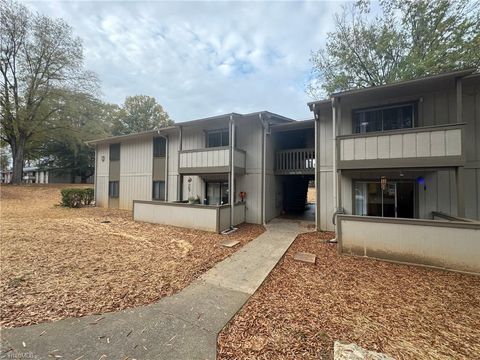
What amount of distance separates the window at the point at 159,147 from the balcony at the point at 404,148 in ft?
34.5

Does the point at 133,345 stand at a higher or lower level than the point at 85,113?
lower

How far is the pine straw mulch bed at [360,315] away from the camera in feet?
8.72

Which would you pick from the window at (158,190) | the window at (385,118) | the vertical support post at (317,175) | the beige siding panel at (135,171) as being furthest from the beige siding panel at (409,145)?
the beige siding panel at (135,171)

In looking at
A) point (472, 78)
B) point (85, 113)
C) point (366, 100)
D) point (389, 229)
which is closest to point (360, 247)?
point (389, 229)

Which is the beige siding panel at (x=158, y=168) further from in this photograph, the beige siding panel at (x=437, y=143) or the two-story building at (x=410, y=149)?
the beige siding panel at (x=437, y=143)

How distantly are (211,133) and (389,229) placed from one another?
9484 mm

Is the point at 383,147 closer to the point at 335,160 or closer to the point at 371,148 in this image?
the point at 371,148

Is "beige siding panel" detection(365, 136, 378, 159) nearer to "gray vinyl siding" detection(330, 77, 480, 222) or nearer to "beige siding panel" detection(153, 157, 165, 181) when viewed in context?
"gray vinyl siding" detection(330, 77, 480, 222)

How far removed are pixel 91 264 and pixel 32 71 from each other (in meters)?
24.0

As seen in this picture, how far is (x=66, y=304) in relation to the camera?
353 centimetres

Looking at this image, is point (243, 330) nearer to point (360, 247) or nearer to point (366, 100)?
point (360, 247)

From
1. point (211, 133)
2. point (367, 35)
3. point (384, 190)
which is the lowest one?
point (384, 190)

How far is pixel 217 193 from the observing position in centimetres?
1178

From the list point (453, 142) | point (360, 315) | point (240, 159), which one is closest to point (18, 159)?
point (240, 159)
